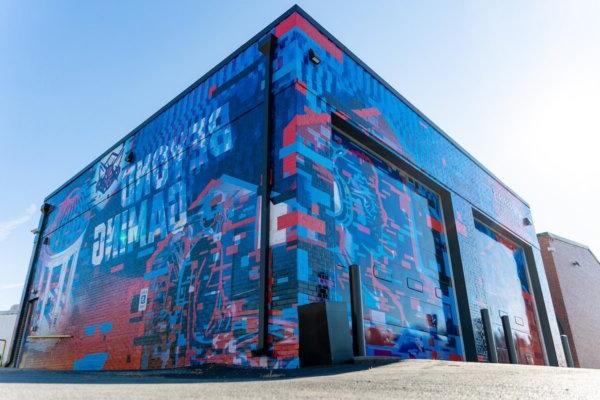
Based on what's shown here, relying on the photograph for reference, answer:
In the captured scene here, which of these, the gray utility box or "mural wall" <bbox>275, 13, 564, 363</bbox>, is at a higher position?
"mural wall" <bbox>275, 13, 564, 363</bbox>

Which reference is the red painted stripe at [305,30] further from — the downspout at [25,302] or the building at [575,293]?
the building at [575,293]

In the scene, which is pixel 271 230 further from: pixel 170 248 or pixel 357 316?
pixel 170 248

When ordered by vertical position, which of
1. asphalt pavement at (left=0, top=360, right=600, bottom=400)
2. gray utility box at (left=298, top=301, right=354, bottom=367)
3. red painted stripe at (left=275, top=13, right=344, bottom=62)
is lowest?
asphalt pavement at (left=0, top=360, right=600, bottom=400)

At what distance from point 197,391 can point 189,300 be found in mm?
5106

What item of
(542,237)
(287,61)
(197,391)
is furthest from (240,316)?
(542,237)

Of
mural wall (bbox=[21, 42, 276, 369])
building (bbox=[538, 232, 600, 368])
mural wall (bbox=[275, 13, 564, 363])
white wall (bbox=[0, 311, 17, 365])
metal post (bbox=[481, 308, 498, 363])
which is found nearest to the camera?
mural wall (bbox=[275, 13, 564, 363])

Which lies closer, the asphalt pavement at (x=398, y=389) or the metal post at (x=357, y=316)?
the asphalt pavement at (x=398, y=389)

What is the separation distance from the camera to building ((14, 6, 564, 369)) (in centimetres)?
693

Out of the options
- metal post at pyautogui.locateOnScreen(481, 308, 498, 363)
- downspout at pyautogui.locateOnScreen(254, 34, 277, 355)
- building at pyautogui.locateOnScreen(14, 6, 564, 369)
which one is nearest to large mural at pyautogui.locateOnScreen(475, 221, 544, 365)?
building at pyautogui.locateOnScreen(14, 6, 564, 369)

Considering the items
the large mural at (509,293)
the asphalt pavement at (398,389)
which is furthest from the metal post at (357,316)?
the large mural at (509,293)

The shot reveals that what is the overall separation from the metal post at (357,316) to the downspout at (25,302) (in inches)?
459

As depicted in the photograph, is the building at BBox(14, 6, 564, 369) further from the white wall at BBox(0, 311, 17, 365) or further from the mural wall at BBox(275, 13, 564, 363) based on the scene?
the white wall at BBox(0, 311, 17, 365)

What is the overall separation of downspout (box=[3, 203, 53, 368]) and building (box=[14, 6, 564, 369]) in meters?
0.20

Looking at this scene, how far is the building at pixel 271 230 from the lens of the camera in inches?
273
